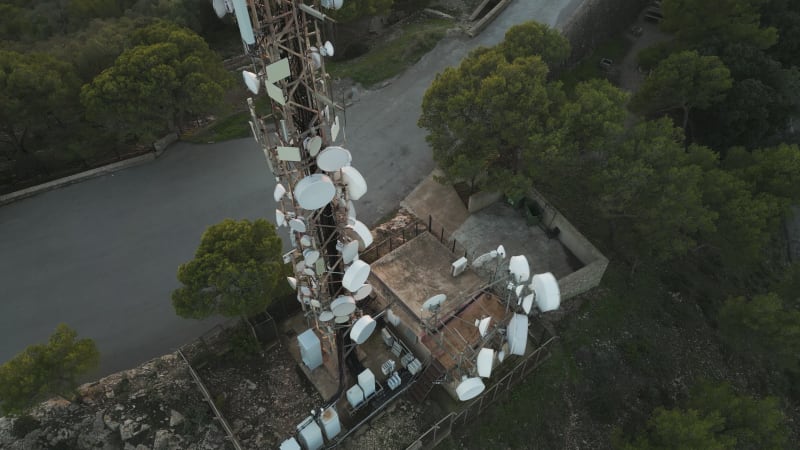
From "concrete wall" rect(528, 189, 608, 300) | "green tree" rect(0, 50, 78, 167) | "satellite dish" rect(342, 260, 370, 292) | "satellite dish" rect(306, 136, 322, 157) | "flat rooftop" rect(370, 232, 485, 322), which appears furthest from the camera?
"green tree" rect(0, 50, 78, 167)

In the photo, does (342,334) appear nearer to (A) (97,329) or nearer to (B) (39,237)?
(A) (97,329)

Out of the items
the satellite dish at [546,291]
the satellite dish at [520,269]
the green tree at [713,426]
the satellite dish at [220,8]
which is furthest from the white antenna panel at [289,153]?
the green tree at [713,426]

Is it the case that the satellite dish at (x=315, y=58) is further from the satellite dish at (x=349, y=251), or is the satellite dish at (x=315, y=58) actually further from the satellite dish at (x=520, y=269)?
the satellite dish at (x=520, y=269)

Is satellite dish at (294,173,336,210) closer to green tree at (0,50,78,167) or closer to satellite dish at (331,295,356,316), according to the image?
satellite dish at (331,295,356,316)

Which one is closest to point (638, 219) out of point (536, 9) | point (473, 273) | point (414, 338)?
point (473, 273)

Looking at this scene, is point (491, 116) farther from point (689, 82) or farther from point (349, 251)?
point (689, 82)

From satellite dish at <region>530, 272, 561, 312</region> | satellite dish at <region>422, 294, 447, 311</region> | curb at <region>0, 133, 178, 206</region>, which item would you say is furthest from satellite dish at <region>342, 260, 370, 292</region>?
curb at <region>0, 133, 178, 206</region>
